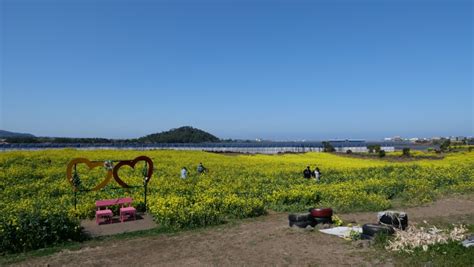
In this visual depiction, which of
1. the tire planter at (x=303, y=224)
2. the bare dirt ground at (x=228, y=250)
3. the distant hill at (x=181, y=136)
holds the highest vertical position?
the distant hill at (x=181, y=136)

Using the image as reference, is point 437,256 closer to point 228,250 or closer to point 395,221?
point 395,221

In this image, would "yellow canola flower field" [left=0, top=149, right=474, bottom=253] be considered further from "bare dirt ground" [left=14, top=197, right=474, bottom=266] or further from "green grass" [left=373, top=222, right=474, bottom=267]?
"green grass" [left=373, top=222, right=474, bottom=267]

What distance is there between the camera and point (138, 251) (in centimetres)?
1038

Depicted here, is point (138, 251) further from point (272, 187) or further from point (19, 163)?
point (19, 163)

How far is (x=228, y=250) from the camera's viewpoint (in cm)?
1018

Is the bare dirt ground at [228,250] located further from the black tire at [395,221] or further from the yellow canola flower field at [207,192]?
the black tire at [395,221]

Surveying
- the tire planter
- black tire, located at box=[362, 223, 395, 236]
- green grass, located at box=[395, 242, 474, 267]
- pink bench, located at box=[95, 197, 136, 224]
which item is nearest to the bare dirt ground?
the tire planter

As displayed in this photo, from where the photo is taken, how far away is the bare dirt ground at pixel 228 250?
916 cm

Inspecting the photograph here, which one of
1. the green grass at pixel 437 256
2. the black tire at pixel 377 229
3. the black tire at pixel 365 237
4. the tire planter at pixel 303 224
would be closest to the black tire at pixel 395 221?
the black tire at pixel 377 229

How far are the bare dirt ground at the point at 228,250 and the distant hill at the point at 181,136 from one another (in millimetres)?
118959

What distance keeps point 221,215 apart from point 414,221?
707 centimetres

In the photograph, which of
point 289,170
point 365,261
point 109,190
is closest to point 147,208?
point 109,190

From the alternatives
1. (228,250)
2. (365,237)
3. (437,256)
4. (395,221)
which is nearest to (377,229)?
(365,237)

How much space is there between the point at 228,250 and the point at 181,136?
135 m
